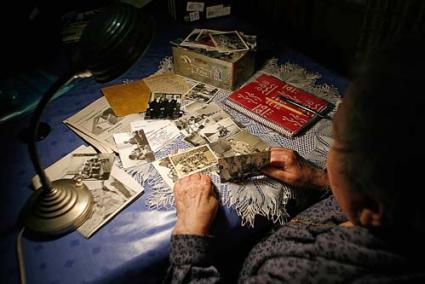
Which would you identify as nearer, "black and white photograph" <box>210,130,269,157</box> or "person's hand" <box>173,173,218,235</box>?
"person's hand" <box>173,173,218,235</box>

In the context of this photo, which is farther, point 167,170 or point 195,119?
point 195,119

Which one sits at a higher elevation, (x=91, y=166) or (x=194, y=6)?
(x=194, y=6)

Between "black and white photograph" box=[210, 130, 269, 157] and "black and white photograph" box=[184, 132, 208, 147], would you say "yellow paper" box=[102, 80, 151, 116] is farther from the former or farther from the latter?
"black and white photograph" box=[210, 130, 269, 157]

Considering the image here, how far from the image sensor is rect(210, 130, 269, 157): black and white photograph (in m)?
1.09

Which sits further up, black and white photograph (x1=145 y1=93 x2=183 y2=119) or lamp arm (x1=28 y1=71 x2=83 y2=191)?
lamp arm (x1=28 y1=71 x2=83 y2=191)

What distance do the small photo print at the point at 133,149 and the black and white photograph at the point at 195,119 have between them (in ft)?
0.45

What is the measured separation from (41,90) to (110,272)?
2.93ft

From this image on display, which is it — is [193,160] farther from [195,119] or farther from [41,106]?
[41,106]

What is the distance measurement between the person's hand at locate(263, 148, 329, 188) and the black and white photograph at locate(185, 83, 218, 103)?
418mm

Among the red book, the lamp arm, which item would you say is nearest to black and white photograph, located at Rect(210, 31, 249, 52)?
the red book

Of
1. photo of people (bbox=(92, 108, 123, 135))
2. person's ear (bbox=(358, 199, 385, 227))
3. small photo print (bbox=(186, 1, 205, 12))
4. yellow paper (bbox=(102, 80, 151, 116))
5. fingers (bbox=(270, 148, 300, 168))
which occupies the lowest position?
photo of people (bbox=(92, 108, 123, 135))

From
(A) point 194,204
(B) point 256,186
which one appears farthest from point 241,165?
(A) point 194,204

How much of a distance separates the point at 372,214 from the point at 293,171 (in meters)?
0.42

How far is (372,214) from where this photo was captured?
23.1 inches
